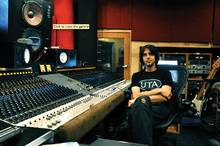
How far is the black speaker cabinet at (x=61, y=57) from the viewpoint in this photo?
72.9 inches

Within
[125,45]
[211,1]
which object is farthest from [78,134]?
[211,1]

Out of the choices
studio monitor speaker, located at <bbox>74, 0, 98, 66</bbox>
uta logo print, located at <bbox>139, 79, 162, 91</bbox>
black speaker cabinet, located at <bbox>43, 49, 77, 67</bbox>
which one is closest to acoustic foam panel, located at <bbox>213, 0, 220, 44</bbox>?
studio monitor speaker, located at <bbox>74, 0, 98, 66</bbox>

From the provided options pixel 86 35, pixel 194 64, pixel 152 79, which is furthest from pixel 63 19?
pixel 194 64

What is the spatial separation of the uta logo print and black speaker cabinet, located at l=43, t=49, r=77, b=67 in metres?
0.88

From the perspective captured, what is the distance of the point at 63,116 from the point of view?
94 cm

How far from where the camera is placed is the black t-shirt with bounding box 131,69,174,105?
1886 millimetres

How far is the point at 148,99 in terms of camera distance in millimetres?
1548

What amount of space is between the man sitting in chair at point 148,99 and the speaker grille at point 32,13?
46.1 inches

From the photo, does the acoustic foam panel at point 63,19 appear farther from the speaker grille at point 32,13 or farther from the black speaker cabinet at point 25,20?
the speaker grille at point 32,13

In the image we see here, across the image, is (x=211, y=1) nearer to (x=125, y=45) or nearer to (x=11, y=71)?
(x=125, y=45)

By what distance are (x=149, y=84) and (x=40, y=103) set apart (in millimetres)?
1273

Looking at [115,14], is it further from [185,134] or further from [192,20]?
[185,134]

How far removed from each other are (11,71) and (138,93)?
3.99ft

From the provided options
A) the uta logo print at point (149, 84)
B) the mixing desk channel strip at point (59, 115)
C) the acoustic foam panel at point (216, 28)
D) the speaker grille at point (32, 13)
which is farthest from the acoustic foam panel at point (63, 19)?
the acoustic foam panel at point (216, 28)
